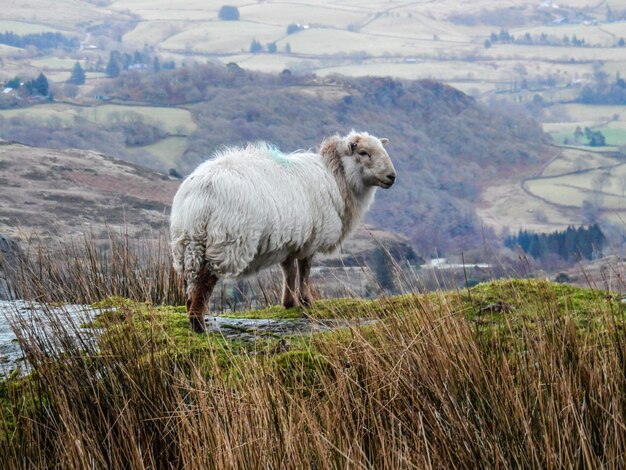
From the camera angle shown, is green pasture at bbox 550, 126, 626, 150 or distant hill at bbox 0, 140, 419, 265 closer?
distant hill at bbox 0, 140, 419, 265

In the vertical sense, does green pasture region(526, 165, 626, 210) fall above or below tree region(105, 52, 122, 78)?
below

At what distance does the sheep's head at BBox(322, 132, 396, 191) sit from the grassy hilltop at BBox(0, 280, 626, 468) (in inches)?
131

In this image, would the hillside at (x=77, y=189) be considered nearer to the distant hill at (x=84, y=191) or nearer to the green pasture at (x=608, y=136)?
the distant hill at (x=84, y=191)

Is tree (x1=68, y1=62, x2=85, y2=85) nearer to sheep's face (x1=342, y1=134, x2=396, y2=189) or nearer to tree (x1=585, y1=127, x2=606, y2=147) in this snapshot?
tree (x1=585, y1=127, x2=606, y2=147)

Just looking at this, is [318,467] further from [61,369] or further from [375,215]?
[375,215]

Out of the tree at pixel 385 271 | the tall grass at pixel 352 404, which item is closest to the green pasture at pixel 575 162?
the tree at pixel 385 271

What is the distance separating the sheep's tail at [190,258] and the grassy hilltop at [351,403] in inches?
63.9

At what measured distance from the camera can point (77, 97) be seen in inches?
4604

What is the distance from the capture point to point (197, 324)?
7.18m

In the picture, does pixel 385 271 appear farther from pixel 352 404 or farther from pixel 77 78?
pixel 77 78

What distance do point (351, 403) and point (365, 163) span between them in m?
4.24

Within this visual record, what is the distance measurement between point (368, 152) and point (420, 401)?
445cm

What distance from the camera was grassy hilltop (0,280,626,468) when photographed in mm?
4441

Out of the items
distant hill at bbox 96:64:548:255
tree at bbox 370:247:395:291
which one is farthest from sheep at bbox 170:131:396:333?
distant hill at bbox 96:64:548:255
